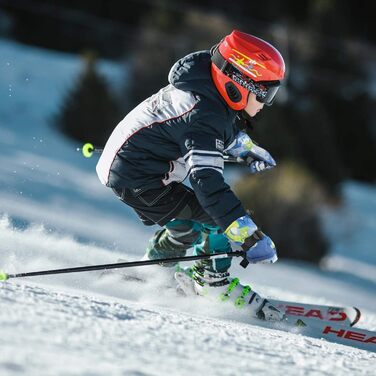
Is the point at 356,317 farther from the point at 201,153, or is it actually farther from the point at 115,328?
the point at 115,328

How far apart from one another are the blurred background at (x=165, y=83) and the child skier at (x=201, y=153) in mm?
1771

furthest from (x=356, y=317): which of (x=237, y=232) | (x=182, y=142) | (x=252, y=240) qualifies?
(x=182, y=142)

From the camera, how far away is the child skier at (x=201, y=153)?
4266mm

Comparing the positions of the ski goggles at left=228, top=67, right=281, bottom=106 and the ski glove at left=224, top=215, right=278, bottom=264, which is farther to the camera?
the ski goggles at left=228, top=67, right=281, bottom=106

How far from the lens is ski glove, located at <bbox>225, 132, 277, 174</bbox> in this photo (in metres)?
5.11

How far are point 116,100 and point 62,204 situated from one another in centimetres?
638

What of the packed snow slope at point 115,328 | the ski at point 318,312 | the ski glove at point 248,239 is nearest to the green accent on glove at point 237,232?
the ski glove at point 248,239

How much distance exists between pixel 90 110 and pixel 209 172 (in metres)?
15.7

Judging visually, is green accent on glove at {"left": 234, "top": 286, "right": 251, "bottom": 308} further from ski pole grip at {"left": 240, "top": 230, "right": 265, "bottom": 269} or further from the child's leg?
ski pole grip at {"left": 240, "top": 230, "right": 265, "bottom": 269}

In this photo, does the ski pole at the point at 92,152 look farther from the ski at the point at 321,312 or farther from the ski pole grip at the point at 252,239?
the ski at the point at 321,312

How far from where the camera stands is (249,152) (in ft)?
16.9

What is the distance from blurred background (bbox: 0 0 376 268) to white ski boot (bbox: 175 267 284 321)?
1976 mm

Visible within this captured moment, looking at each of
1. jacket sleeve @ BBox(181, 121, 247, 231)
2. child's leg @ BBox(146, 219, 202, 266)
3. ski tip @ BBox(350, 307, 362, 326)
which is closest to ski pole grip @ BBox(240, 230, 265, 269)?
jacket sleeve @ BBox(181, 121, 247, 231)

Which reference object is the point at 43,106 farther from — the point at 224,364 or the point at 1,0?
the point at 224,364
